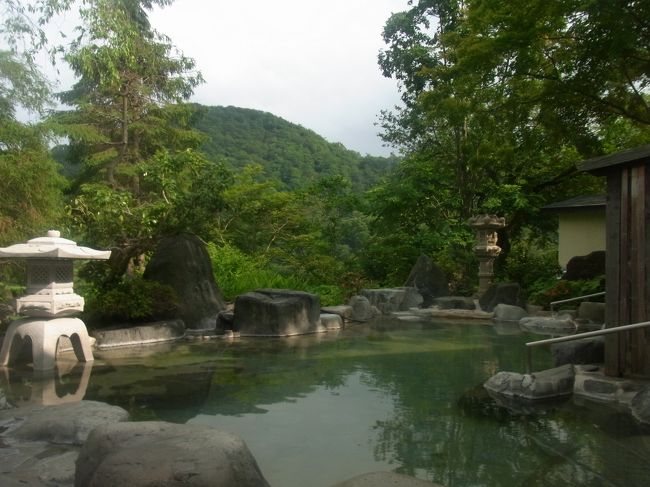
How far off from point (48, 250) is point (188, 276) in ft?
13.2

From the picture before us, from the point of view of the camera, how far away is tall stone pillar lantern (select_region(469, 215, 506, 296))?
15.8m

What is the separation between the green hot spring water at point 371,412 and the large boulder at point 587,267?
5972 mm

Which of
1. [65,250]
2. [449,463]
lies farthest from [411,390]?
[65,250]

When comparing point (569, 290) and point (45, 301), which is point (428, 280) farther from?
point (45, 301)

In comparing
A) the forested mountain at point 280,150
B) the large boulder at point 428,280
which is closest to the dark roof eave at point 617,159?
the large boulder at point 428,280

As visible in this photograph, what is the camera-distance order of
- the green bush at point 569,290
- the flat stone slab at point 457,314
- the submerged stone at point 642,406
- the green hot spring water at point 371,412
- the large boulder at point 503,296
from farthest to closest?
1. the large boulder at point 503,296
2. the flat stone slab at point 457,314
3. the green bush at point 569,290
4. the submerged stone at point 642,406
5. the green hot spring water at point 371,412

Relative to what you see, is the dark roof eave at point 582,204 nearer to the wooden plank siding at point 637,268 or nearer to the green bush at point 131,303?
the wooden plank siding at point 637,268

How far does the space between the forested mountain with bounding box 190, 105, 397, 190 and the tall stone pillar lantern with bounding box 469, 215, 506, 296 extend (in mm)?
13342

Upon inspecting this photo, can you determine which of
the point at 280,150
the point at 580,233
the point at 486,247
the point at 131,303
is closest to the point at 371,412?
the point at 131,303

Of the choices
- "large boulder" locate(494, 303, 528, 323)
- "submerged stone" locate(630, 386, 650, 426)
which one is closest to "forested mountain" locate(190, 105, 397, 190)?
"large boulder" locate(494, 303, 528, 323)

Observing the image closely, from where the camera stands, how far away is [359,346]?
9.55 metres

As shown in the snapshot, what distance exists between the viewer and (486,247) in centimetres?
1576

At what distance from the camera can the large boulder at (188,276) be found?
1090 centimetres

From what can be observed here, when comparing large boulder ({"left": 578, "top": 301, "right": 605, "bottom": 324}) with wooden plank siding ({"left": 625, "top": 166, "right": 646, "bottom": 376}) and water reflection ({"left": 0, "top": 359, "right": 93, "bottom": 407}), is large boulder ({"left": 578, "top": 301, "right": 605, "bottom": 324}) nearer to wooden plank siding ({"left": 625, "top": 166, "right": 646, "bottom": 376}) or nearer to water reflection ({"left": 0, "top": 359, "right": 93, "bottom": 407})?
wooden plank siding ({"left": 625, "top": 166, "right": 646, "bottom": 376})
